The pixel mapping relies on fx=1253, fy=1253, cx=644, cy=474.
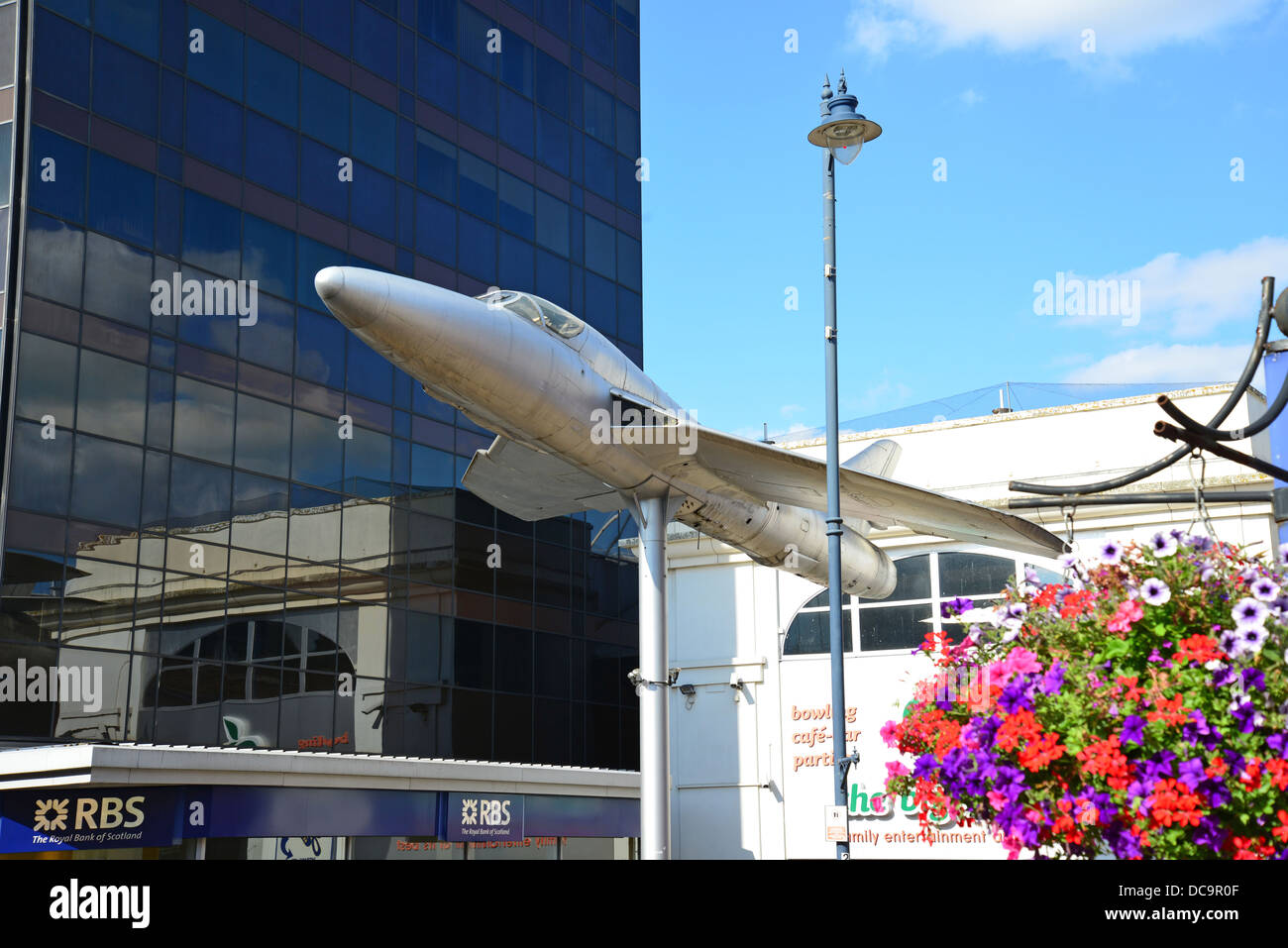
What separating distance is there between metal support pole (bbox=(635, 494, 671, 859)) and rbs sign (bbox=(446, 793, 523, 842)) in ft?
34.2

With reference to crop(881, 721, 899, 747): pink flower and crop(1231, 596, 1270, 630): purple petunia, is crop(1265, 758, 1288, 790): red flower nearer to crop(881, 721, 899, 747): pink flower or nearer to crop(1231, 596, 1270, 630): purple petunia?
crop(1231, 596, 1270, 630): purple petunia

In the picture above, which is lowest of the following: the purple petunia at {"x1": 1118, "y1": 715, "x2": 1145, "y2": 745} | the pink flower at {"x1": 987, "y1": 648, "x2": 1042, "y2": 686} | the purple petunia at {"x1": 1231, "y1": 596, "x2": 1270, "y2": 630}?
the purple petunia at {"x1": 1118, "y1": 715, "x2": 1145, "y2": 745}

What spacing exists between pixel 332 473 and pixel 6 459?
7320mm

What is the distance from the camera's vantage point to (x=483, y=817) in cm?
2647

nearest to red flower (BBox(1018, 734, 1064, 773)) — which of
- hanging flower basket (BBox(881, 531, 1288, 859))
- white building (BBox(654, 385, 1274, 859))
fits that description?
hanging flower basket (BBox(881, 531, 1288, 859))

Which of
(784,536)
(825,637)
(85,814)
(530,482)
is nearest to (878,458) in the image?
(784,536)

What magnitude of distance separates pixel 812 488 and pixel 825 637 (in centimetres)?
1619

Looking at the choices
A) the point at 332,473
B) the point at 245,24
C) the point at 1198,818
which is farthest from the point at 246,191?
the point at 1198,818

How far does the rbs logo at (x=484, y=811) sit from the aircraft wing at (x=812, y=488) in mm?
11124

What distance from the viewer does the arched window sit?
31734 millimetres

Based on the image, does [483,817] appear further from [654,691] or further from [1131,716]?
[1131,716]

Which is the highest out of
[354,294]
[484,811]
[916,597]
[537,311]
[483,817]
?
[537,311]

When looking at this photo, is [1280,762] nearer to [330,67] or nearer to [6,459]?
[6,459]

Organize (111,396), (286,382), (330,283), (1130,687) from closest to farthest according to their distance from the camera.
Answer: (1130,687) < (330,283) < (111,396) < (286,382)
